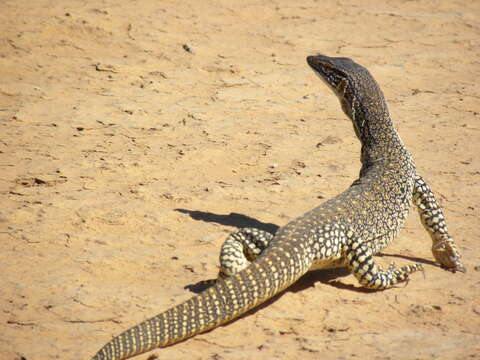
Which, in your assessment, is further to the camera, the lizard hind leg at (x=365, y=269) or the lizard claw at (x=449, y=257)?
the lizard claw at (x=449, y=257)

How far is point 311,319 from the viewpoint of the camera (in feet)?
18.0

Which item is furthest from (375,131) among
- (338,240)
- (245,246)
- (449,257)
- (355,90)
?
(245,246)

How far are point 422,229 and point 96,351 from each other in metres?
4.42

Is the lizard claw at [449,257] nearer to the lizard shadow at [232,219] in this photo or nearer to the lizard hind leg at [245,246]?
the lizard shadow at [232,219]

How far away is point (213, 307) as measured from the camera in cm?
506

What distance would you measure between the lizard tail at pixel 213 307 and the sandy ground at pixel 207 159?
0.15 metres

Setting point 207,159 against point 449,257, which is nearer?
point 449,257

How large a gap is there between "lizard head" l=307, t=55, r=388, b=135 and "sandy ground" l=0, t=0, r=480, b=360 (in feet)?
4.18

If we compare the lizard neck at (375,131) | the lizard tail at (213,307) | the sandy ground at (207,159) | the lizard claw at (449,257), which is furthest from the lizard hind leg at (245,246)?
the lizard claw at (449,257)

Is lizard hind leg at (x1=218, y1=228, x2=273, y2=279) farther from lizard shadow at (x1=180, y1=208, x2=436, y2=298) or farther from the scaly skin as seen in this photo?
lizard shadow at (x1=180, y1=208, x2=436, y2=298)

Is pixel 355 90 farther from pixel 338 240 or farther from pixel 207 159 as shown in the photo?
pixel 207 159

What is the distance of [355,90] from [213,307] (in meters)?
3.54

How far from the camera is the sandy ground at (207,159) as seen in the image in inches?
214

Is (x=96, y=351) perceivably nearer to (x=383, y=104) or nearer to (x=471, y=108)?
(x=383, y=104)
